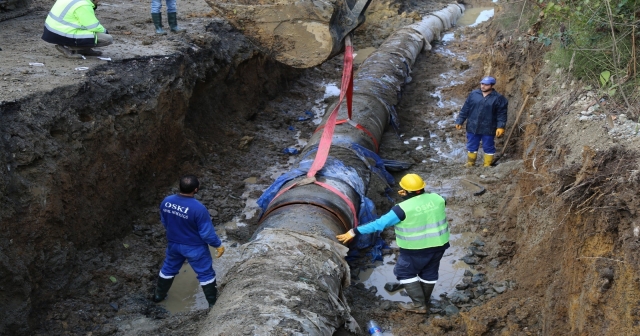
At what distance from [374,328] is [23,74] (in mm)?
4076

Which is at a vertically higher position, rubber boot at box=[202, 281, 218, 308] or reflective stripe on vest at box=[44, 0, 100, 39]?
reflective stripe on vest at box=[44, 0, 100, 39]

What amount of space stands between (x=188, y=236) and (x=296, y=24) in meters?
1.95

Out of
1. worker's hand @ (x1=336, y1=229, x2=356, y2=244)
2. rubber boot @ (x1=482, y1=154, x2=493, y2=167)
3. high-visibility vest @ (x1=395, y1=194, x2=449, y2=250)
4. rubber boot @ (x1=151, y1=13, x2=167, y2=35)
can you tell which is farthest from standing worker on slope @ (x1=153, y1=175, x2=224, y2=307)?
rubber boot @ (x1=482, y1=154, x2=493, y2=167)

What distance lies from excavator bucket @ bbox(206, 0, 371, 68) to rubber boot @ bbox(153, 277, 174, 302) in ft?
7.13

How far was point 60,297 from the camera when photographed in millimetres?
4477

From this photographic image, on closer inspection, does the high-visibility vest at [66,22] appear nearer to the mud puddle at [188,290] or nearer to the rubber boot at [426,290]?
the mud puddle at [188,290]

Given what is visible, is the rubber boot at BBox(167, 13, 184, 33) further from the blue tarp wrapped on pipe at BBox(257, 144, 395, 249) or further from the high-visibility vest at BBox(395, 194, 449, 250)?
the high-visibility vest at BBox(395, 194, 449, 250)

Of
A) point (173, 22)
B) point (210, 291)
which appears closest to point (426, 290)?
point (210, 291)

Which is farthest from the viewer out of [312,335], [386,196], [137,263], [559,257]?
[386,196]

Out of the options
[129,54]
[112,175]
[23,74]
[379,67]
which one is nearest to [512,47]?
[379,67]

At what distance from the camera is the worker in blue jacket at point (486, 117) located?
6.77 meters

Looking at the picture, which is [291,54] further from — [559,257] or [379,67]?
[379,67]

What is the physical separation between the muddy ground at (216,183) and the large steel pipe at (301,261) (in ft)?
1.56

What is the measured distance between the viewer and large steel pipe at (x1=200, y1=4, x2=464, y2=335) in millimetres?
3400
